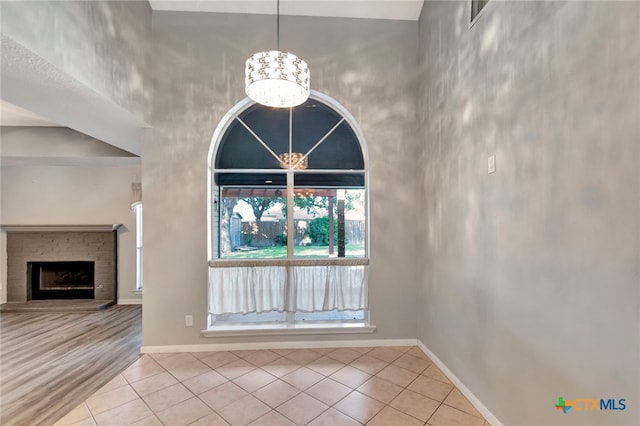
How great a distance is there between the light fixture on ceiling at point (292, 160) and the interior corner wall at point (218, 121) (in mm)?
779

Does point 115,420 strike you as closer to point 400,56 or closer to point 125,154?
point 125,154

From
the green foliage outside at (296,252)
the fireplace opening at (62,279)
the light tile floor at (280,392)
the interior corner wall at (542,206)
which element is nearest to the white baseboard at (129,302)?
the fireplace opening at (62,279)

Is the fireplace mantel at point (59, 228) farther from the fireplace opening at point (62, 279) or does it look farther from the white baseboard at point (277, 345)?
the white baseboard at point (277, 345)

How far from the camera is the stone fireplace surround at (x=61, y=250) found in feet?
15.6

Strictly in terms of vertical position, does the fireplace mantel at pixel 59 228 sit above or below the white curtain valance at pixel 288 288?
above

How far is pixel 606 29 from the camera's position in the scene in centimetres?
113

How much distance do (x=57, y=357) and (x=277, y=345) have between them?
7.91 ft

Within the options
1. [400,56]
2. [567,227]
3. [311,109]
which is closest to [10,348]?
[311,109]

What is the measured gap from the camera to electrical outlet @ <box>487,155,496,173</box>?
6.03 ft

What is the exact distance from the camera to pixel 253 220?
322 centimetres

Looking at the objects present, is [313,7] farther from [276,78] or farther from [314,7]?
[276,78]

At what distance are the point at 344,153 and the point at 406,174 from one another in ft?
2.59

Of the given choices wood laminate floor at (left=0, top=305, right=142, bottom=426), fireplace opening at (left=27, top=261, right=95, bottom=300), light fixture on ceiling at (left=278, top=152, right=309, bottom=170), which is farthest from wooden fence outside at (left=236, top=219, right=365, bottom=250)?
→ fireplace opening at (left=27, top=261, right=95, bottom=300)

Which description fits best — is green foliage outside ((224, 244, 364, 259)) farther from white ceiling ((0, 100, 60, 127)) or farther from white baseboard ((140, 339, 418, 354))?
white ceiling ((0, 100, 60, 127))
